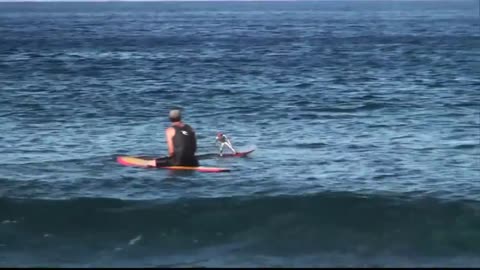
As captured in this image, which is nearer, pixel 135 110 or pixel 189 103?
pixel 135 110

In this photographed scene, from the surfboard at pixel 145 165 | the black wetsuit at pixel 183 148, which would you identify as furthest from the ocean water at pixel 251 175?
the black wetsuit at pixel 183 148

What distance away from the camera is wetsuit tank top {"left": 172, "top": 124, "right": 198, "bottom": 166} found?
865 inches

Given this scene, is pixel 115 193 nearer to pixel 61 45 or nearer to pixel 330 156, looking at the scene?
pixel 330 156

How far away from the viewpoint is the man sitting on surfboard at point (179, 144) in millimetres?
21906

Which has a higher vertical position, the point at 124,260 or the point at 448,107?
the point at 124,260

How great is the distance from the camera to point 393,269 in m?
15.2

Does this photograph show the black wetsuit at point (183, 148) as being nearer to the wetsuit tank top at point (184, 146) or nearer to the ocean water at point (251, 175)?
the wetsuit tank top at point (184, 146)

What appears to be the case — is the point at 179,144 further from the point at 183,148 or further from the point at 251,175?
the point at 251,175

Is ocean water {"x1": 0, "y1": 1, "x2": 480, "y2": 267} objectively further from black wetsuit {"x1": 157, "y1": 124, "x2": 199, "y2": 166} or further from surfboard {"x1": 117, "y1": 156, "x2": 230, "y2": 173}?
black wetsuit {"x1": 157, "y1": 124, "x2": 199, "y2": 166}

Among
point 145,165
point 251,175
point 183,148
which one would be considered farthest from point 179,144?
point 251,175

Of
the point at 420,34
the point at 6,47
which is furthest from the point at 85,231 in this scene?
the point at 420,34

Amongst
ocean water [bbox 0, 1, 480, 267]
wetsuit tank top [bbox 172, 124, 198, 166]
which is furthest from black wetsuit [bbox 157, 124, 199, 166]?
ocean water [bbox 0, 1, 480, 267]

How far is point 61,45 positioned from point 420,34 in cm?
3403

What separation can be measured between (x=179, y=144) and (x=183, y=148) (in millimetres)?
121
